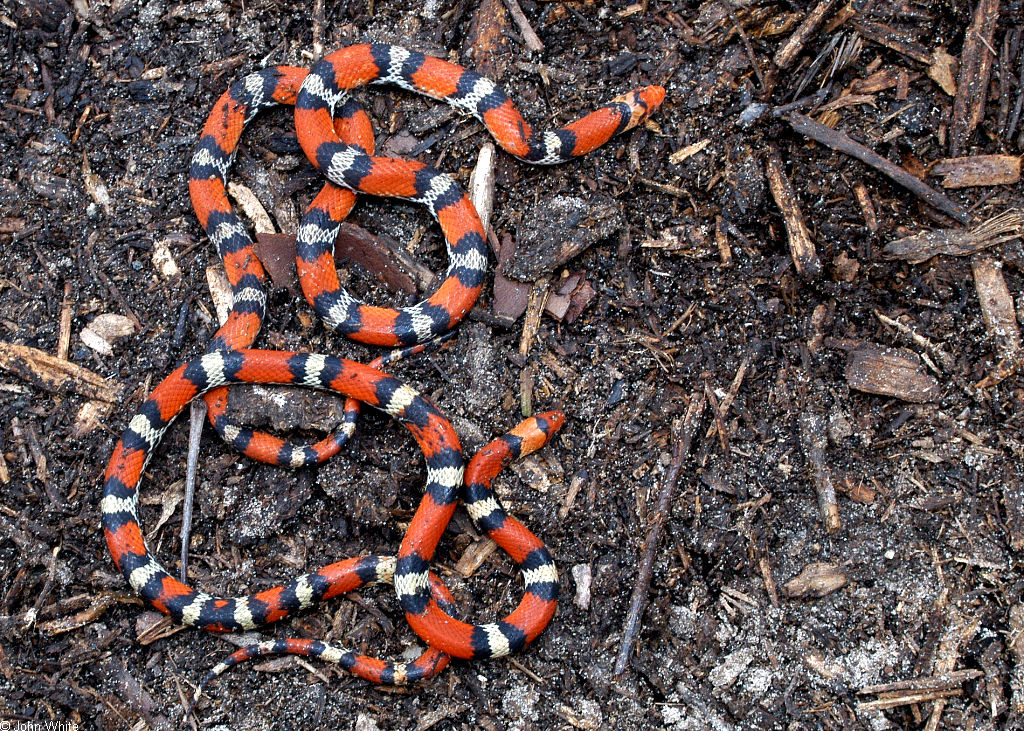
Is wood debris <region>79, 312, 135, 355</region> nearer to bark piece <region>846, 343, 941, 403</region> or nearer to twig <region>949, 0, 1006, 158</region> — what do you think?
bark piece <region>846, 343, 941, 403</region>

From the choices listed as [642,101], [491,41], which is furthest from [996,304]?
[491,41]

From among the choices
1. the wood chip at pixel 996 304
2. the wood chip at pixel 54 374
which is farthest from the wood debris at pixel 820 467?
the wood chip at pixel 54 374

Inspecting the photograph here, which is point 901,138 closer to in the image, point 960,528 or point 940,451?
point 940,451

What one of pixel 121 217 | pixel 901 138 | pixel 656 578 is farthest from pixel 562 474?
pixel 121 217

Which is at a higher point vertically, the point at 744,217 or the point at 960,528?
the point at 744,217

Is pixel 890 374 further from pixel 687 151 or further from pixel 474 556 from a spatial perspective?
pixel 474 556

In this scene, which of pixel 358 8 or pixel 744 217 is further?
pixel 358 8
